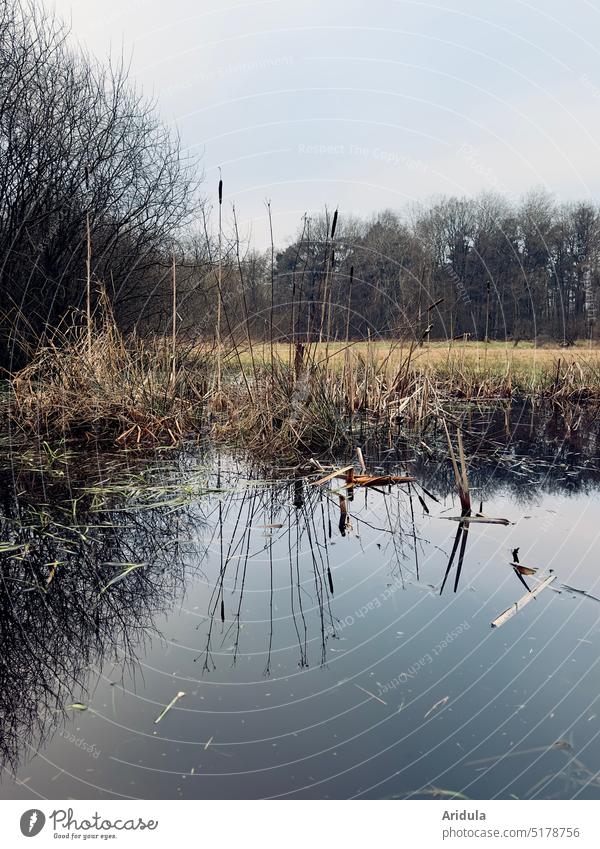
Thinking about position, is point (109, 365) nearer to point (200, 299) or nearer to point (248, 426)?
point (248, 426)

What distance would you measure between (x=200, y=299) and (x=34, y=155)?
3403 millimetres

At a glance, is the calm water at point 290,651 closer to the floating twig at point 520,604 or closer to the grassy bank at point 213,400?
the floating twig at point 520,604

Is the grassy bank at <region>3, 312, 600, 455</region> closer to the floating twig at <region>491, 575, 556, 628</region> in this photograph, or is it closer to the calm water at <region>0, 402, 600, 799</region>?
the calm water at <region>0, 402, 600, 799</region>

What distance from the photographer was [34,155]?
32.7 feet

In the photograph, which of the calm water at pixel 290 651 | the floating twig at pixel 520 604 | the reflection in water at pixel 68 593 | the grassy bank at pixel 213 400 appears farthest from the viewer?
the grassy bank at pixel 213 400

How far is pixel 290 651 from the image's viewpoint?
1968mm

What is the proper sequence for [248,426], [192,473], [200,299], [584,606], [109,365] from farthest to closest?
[200,299] → [109,365] → [248,426] → [192,473] → [584,606]

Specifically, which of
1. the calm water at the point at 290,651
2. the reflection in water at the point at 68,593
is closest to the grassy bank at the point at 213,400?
the calm water at the point at 290,651

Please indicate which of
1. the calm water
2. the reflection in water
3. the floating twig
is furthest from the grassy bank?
the floating twig

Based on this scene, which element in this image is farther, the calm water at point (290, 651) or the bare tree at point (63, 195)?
the bare tree at point (63, 195)

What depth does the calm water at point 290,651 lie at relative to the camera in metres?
1.46

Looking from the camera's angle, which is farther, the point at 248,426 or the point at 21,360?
the point at 21,360

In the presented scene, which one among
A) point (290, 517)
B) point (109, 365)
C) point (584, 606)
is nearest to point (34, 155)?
point (109, 365)

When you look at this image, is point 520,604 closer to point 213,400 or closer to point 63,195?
point 213,400
